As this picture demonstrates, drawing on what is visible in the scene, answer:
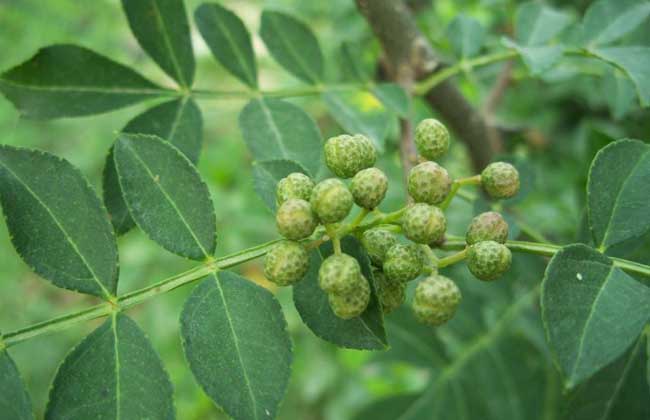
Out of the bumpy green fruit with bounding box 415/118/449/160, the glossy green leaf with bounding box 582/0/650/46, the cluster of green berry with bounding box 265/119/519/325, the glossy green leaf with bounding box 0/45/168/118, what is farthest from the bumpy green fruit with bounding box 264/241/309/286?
the glossy green leaf with bounding box 582/0/650/46

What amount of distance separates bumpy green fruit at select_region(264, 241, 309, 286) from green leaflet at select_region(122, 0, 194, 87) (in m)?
0.75

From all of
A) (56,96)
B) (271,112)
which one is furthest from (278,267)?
(56,96)

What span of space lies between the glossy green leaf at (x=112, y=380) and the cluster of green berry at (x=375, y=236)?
0.28 m

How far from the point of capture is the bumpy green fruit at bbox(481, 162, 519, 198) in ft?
4.22

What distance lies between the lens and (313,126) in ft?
5.19

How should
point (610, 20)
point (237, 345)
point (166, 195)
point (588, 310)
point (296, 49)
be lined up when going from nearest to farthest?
point (588, 310) → point (237, 345) → point (166, 195) → point (610, 20) → point (296, 49)

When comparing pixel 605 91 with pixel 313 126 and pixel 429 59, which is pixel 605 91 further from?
pixel 313 126

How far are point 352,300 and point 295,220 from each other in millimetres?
159

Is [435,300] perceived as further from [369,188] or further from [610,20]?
[610,20]

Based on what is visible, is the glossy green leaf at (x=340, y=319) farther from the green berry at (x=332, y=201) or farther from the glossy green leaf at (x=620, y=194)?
the glossy green leaf at (x=620, y=194)

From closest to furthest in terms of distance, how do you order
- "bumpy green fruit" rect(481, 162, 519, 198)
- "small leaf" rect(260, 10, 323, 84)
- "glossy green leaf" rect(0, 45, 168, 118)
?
"bumpy green fruit" rect(481, 162, 519, 198)
"glossy green leaf" rect(0, 45, 168, 118)
"small leaf" rect(260, 10, 323, 84)

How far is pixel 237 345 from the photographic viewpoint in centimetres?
113

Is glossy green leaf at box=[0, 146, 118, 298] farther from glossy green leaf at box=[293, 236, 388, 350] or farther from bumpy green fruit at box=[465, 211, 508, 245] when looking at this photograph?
bumpy green fruit at box=[465, 211, 508, 245]

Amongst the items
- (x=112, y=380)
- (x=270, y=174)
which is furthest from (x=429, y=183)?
(x=112, y=380)
